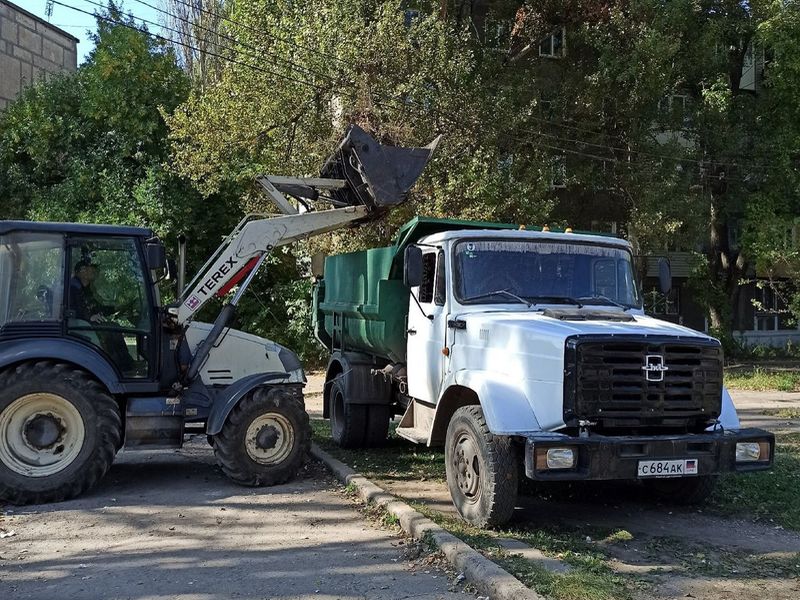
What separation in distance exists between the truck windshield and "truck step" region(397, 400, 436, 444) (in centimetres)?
124

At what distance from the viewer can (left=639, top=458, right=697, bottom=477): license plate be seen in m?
5.91

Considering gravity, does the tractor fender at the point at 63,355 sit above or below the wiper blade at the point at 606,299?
below

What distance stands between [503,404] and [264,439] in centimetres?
293

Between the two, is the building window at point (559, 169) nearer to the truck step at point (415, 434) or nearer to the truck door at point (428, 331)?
the truck door at point (428, 331)

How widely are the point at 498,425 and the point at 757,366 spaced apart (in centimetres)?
2163

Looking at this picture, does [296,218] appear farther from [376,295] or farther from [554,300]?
[554,300]

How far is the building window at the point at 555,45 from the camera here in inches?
853

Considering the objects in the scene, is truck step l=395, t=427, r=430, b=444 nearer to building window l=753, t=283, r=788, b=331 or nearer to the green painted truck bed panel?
the green painted truck bed panel

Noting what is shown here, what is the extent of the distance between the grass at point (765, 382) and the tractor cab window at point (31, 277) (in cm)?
1585

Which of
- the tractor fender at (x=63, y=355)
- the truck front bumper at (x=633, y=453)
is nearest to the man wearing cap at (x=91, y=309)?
the tractor fender at (x=63, y=355)

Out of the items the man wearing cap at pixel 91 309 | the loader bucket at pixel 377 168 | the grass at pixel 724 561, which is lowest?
the grass at pixel 724 561

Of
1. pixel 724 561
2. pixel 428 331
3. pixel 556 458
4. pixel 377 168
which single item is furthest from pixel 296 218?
pixel 724 561

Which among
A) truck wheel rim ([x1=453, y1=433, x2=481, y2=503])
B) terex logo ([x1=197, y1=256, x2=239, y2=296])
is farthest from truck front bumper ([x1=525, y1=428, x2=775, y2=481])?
terex logo ([x1=197, y1=256, x2=239, y2=296])

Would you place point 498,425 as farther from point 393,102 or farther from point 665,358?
point 393,102
